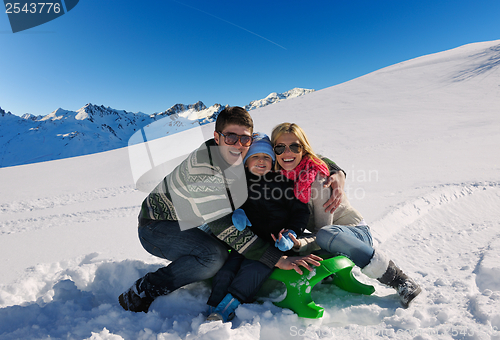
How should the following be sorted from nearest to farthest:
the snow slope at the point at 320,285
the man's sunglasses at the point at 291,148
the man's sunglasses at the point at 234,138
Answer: the snow slope at the point at 320,285 < the man's sunglasses at the point at 234,138 < the man's sunglasses at the point at 291,148

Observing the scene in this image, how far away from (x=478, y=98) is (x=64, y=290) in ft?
67.4

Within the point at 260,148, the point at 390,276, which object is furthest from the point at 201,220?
the point at 390,276

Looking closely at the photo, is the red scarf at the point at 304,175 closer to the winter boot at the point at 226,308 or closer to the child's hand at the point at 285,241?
the child's hand at the point at 285,241

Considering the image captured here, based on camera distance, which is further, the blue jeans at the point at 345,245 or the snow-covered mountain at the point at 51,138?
the snow-covered mountain at the point at 51,138

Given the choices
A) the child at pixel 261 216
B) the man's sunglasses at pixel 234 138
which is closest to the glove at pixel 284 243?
the child at pixel 261 216

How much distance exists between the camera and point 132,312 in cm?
188

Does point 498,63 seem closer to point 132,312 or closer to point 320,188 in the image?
point 320,188

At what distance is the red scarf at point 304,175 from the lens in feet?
7.02

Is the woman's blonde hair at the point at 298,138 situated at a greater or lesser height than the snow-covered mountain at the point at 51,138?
lesser

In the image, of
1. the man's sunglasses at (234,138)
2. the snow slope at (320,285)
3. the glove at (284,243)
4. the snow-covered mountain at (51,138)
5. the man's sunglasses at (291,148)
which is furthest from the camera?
the snow-covered mountain at (51,138)

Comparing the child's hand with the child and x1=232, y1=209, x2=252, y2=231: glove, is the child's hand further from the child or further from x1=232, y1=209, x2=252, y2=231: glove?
x1=232, y1=209, x2=252, y2=231: glove

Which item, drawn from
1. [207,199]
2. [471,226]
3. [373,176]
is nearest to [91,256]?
[207,199]

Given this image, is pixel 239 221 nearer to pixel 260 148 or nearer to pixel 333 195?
pixel 260 148

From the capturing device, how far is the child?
1.92 m
